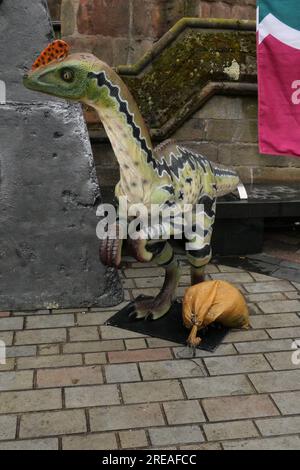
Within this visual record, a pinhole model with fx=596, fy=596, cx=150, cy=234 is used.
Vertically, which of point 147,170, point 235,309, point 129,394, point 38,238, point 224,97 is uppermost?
point 224,97

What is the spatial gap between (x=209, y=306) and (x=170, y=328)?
42 centimetres

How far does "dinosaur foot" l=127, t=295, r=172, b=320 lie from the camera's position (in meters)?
4.80

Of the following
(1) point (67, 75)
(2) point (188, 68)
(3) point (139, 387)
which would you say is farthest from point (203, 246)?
(2) point (188, 68)

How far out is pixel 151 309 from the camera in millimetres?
4812

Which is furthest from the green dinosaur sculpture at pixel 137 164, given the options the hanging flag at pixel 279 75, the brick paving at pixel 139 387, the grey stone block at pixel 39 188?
the hanging flag at pixel 279 75

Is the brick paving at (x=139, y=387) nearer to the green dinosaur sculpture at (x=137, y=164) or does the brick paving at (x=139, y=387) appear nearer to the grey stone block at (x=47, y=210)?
the grey stone block at (x=47, y=210)

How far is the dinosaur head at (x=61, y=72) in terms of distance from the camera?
378cm

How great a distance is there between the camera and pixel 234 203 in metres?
6.21

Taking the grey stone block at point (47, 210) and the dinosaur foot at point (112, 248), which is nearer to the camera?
the dinosaur foot at point (112, 248)

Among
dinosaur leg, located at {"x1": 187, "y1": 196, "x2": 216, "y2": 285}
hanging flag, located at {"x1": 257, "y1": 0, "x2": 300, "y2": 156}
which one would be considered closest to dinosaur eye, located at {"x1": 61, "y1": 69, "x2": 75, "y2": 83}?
dinosaur leg, located at {"x1": 187, "y1": 196, "x2": 216, "y2": 285}

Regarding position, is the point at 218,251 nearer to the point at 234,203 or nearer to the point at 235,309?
the point at 234,203

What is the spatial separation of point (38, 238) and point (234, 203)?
224 centimetres

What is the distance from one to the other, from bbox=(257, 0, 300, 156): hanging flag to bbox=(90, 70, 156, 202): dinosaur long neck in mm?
2476

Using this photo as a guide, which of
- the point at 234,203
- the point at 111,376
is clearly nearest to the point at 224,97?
the point at 234,203
